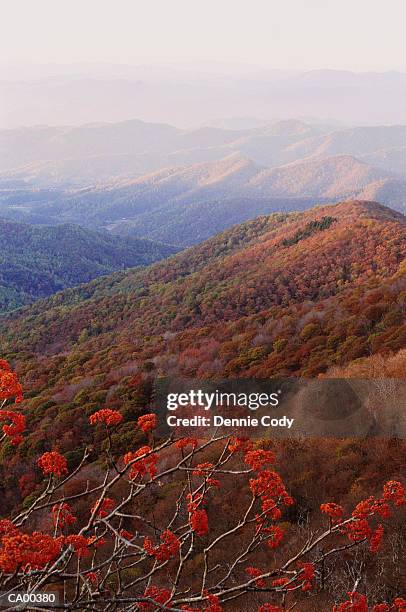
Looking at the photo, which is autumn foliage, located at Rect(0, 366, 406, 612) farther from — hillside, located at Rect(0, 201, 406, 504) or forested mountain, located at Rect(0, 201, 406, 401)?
forested mountain, located at Rect(0, 201, 406, 401)

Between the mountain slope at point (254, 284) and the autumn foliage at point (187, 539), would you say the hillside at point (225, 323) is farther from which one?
the autumn foliage at point (187, 539)

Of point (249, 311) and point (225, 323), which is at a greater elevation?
point (225, 323)

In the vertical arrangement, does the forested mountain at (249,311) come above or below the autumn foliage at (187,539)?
below

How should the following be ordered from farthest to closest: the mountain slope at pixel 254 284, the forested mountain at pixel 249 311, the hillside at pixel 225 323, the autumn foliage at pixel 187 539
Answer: the mountain slope at pixel 254 284
the forested mountain at pixel 249 311
the hillside at pixel 225 323
the autumn foliage at pixel 187 539

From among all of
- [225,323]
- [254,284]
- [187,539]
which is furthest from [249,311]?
[187,539]

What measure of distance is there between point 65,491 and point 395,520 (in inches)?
443

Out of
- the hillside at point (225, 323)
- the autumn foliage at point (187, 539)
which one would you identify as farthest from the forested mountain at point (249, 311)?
the autumn foliage at point (187, 539)

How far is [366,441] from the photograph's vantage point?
1184 centimetres

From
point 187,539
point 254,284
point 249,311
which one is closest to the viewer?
point 187,539

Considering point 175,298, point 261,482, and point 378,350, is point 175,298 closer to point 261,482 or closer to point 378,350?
point 378,350

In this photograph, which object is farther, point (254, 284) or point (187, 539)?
point (254, 284)

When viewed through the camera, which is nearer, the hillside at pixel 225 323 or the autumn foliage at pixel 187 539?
the autumn foliage at pixel 187 539

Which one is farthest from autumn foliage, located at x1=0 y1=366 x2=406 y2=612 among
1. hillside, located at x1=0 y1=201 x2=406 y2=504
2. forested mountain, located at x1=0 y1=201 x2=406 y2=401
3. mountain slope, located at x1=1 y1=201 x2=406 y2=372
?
mountain slope, located at x1=1 y1=201 x2=406 y2=372

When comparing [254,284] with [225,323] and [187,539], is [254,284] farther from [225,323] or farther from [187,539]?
[187,539]
